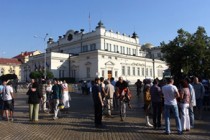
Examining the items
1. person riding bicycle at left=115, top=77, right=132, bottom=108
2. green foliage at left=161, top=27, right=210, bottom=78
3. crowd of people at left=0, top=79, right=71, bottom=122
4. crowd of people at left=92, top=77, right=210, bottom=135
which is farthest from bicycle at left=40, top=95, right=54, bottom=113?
green foliage at left=161, top=27, right=210, bottom=78

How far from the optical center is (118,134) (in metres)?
10.0

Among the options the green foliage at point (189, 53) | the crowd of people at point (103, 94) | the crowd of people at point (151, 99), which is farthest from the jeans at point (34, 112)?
the green foliage at point (189, 53)

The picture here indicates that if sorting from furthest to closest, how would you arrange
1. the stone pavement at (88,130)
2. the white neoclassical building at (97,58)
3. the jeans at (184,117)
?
1. the white neoclassical building at (97,58)
2. the jeans at (184,117)
3. the stone pavement at (88,130)

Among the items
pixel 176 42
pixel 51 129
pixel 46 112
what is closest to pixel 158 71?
pixel 176 42

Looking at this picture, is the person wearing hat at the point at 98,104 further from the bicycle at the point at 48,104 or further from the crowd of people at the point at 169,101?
the bicycle at the point at 48,104

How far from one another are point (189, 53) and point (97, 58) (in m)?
28.3

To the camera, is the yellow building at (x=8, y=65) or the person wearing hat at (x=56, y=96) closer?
the person wearing hat at (x=56, y=96)

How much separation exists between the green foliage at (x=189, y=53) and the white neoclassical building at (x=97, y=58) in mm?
25939

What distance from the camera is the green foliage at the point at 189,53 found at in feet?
111

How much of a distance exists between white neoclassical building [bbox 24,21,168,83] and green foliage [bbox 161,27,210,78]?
2594 centimetres

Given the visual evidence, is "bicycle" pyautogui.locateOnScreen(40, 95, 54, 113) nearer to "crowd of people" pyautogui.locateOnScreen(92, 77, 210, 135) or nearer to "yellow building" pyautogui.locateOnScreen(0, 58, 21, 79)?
"crowd of people" pyautogui.locateOnScreen(92, 77, 210, 135)

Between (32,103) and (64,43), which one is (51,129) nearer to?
(32,103)

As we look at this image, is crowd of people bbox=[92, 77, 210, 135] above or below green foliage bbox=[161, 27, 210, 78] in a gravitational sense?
below

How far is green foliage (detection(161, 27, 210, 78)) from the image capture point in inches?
1331
